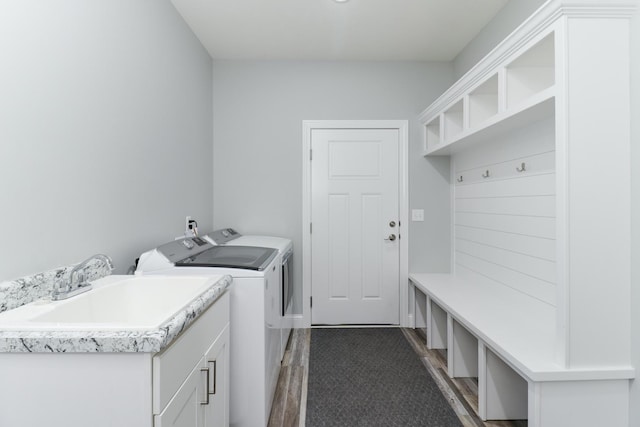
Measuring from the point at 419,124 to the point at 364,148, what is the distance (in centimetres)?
57

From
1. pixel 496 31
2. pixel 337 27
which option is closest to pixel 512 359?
pixel 496 31

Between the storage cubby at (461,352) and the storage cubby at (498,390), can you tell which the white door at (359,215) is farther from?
the storage cubby at (498,390)

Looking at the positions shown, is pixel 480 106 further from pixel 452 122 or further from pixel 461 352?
pixel 461 352

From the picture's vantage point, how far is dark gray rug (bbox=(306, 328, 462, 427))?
1843 mm

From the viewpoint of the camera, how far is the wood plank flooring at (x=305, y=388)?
1.83 m

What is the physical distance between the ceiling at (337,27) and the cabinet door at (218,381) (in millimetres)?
2143

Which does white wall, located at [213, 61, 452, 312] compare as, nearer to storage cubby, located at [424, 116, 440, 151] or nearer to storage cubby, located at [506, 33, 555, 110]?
storage cubby, located at [424, 116, 440, 151]

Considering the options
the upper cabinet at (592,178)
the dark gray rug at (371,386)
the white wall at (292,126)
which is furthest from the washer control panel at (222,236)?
the upper cabinet at (592,178)

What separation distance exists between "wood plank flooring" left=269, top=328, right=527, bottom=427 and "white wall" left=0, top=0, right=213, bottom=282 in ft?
3.98

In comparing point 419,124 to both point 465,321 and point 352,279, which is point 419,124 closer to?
point 352,279

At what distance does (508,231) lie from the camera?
7.16 ft

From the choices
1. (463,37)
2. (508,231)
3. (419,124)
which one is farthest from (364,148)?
(508,231)

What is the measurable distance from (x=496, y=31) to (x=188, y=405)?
287cm

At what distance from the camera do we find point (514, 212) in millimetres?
2109
